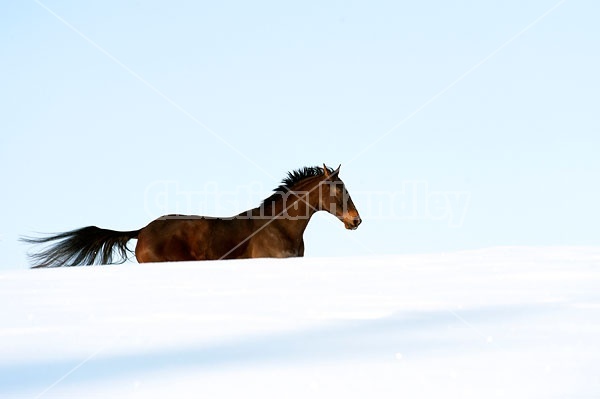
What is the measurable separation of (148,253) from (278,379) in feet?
25.2

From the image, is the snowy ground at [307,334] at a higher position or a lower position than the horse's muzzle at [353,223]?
lower

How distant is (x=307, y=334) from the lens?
3031mm

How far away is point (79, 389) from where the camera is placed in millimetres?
2240

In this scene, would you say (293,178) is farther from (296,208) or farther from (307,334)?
(307,334)

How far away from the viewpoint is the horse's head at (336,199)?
9.73 metres

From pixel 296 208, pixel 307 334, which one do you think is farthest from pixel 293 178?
pixel 307 334

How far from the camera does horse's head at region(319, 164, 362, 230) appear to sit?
9.73 meters

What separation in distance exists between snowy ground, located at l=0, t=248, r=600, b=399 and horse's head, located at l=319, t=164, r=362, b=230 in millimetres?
4390

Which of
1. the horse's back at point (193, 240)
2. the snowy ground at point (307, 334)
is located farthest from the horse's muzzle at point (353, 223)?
the snowy ground at point (307, 334)

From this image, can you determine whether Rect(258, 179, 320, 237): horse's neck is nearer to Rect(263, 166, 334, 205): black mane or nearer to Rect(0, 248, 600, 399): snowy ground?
Rect(263, 166, 334, 205): black mane

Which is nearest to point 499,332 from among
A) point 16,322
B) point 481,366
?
point 481,366

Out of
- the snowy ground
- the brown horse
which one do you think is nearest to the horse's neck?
the brown horse

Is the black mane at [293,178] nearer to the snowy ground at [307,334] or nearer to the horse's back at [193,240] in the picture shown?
the horse's back at [193,240]

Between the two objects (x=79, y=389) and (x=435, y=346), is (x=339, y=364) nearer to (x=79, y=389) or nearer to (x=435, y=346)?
(x=435, y=346)
